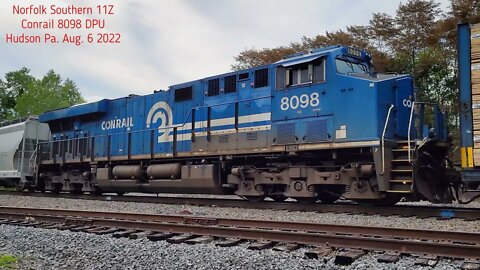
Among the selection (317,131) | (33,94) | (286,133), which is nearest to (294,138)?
(286,133)

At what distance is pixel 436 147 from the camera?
31.5 feet

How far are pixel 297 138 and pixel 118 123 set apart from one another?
8263mm

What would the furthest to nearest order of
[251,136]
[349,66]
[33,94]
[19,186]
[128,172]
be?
[33,94], [19,186], [128,172], [251,136], [349,66]

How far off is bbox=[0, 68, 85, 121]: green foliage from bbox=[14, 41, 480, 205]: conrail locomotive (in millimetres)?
44966

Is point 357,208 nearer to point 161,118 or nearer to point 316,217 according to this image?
point 316,217

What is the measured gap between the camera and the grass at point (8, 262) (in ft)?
15.8

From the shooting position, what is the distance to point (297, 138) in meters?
10.6

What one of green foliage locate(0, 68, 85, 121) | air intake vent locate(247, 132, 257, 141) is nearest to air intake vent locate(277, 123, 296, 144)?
air intake vent locate(247, 132, 257, 141)

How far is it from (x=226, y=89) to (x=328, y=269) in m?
8.56

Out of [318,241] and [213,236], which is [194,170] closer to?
[213,236]

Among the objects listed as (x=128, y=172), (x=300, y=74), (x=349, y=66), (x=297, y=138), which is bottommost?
(x=128, y=172)

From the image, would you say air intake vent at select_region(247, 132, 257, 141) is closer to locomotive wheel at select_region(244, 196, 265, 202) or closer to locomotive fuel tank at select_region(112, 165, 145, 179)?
locomotive wheel at select_region(244, 196, 265, 202)

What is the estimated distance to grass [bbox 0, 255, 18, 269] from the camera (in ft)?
15.8

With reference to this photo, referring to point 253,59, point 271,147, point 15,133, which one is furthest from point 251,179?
point 253,59
